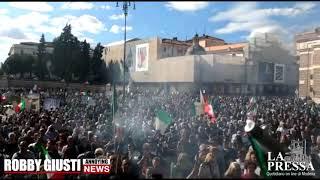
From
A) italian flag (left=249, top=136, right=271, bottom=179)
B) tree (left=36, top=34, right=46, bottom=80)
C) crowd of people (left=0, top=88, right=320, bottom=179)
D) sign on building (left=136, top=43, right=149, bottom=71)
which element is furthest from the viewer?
tree (left=36, top=34, right=46, bottom=80)

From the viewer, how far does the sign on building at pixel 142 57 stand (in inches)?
2852

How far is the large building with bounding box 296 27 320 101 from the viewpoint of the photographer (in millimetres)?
54469

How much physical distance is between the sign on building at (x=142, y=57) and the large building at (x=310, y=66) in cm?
2420

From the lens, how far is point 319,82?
53375 mm

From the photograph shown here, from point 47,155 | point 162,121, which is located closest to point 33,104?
point 162,121

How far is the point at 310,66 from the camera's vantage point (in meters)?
56.7

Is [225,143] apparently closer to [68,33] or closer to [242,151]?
[242,151]

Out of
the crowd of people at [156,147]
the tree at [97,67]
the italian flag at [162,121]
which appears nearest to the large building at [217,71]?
the tree at [97,67]

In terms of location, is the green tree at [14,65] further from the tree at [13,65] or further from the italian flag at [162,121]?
the italian flag at [162,121]

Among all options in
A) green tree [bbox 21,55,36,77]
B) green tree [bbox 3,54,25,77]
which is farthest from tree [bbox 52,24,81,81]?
green tree [bbox 3,54,25,77]

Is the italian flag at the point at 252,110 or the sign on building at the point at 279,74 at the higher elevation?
the sign on building at the point at 279,74

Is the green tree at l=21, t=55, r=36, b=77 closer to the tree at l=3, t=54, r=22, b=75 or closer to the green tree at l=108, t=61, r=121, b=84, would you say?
the tree at l=3, t=54, r=22, b=75

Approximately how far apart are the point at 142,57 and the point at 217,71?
17515 millimetres

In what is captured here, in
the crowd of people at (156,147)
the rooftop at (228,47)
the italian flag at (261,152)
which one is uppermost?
the rooftop at (228,47)
